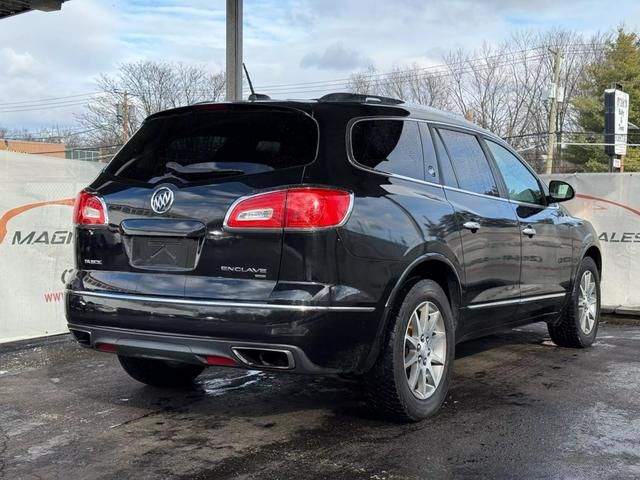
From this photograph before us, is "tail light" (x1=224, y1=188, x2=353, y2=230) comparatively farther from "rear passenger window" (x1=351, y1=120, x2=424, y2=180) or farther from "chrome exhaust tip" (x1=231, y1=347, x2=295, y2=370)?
"chrome exhaust tip" (x1=231, y1=347, x2=295, y2=370)

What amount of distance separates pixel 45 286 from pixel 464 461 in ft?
16.4

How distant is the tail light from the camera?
11.1 feet

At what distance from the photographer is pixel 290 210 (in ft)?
11.1

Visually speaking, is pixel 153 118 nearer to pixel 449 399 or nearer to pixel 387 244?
pixel 387 244

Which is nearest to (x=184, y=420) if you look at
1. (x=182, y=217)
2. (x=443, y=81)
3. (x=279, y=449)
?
(x=279, y=449)

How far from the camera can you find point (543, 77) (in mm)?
44844

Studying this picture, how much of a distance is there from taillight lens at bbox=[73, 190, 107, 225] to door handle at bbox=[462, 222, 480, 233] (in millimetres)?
2224

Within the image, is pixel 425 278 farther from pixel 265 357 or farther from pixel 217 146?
pixel 217 146

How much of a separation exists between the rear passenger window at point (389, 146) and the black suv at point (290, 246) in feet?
0.03

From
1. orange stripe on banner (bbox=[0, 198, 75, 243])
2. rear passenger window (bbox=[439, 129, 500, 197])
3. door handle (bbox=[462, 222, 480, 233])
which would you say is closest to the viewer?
door handle (bbox=[462, 222, 480, 233])

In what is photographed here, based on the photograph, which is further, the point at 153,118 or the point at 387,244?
the point at 153,118

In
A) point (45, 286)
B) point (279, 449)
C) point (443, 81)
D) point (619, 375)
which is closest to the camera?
point (279, 449)

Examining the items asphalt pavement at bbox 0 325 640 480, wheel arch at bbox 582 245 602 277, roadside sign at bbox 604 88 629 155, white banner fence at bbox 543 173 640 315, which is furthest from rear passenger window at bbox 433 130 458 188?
roadside sign at bbox 604 88 629 155

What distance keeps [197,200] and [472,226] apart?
6.18 feet
